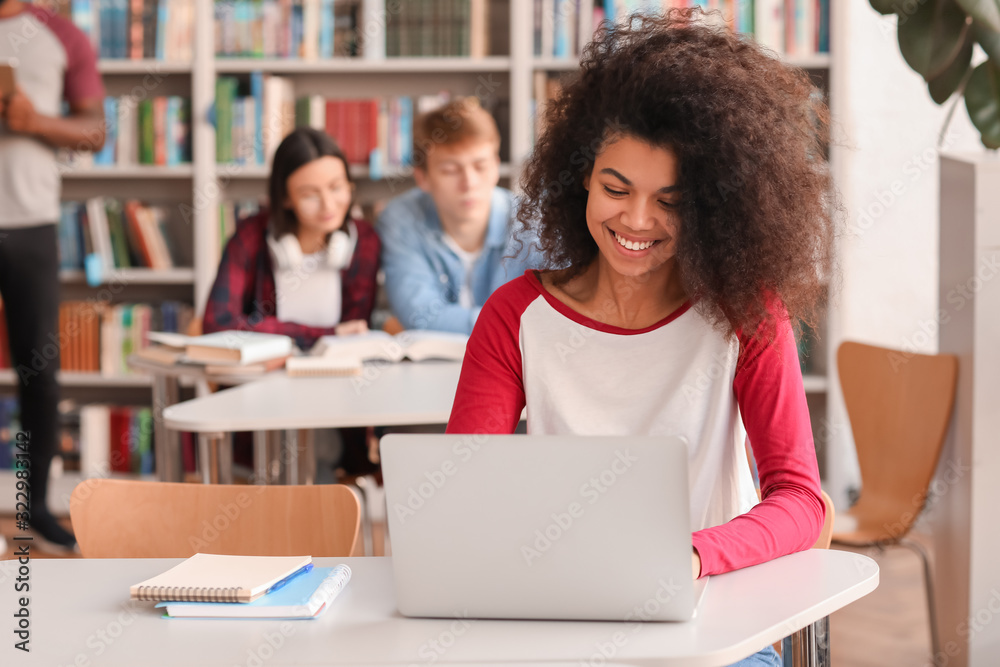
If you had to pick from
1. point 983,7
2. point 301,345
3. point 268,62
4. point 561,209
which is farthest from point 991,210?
point 268,62

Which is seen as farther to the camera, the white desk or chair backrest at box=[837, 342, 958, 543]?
chair backrest at box=[837, 342, 958, 543]

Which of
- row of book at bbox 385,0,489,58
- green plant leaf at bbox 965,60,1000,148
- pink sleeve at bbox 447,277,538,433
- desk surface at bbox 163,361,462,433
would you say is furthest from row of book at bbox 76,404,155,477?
green plant leaf at bbox 965,60,1000,148

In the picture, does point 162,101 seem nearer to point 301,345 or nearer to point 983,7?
point 301,345

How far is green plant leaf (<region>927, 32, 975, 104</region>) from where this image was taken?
2346 mm

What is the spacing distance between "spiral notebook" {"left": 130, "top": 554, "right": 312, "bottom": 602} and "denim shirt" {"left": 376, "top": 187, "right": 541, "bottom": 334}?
181cm

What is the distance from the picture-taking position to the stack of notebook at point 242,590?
964mm

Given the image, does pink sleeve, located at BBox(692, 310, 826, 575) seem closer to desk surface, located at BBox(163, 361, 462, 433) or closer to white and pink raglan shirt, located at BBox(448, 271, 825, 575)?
white and pink raglan shirt, located at BBox(448, 271, 825, 575)

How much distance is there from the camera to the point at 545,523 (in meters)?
0.88

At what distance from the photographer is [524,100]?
3.57 metres

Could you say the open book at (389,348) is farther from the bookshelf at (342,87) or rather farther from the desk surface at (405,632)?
the desk surface at (405,632)

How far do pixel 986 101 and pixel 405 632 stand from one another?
201cm

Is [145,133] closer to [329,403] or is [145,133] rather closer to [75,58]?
[75,58]

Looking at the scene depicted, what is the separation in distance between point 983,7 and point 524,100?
5.82 ft
